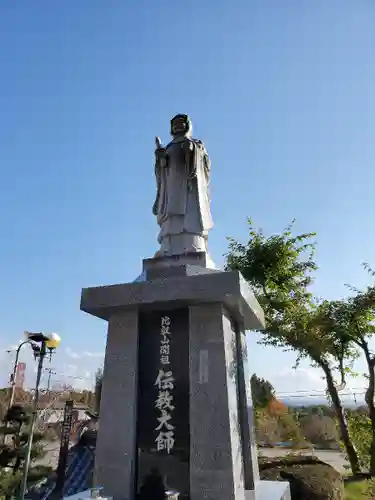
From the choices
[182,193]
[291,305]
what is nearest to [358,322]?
[291,305]

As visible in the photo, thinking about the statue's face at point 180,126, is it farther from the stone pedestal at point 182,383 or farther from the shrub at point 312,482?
the shrub at point 312,482

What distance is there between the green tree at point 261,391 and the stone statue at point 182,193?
8650 mm

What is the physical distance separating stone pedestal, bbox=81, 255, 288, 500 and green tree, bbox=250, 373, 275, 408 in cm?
817

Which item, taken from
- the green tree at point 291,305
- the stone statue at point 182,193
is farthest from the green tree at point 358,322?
the stone statue at point 182,193

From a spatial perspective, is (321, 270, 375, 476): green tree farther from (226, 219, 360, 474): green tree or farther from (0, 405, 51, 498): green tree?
(0, 405, 51, 498): green tree

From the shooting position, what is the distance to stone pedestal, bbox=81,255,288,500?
340 centimetres

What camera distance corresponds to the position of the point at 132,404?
146 inches

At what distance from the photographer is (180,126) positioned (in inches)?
207

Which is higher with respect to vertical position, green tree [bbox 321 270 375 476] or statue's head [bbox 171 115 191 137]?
statue's head [bbox 171 115 191 137]

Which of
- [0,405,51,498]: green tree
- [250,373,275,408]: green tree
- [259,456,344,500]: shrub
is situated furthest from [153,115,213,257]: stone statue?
[250,373,275,408]: green tree

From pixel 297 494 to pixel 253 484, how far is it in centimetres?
311

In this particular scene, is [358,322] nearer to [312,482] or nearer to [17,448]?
[312,482]

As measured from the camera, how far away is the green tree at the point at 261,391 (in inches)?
470

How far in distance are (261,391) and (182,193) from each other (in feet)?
31.7
